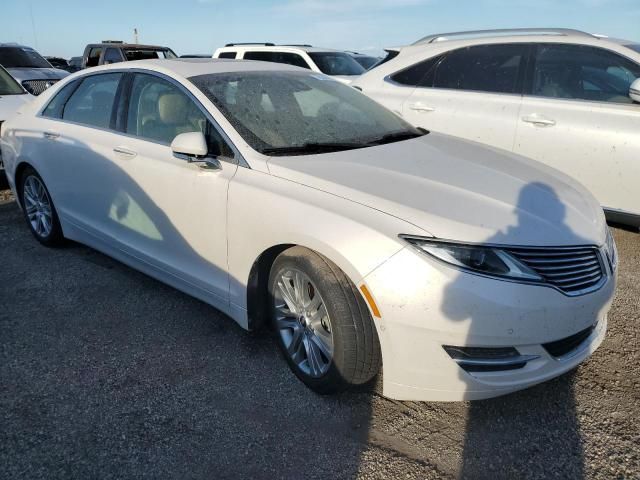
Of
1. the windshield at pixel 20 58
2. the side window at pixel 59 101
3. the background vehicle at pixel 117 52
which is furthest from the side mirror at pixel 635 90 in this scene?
the background vehicle at pixel 117 52

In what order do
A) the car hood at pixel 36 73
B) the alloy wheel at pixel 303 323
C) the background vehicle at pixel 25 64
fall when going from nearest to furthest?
the alloy wheel at pixel 303 323 → the car hood at pixel 36 73 → the background vehicle at pixel 25 64

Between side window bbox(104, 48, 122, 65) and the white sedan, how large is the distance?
1093 centimetres

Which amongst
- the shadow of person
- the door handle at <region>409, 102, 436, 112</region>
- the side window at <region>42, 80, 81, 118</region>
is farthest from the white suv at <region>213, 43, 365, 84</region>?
the shadow of person

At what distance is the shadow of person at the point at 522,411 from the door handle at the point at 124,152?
2.28 metres

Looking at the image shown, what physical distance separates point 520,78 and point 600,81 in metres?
0.65

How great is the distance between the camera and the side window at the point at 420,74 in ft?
18.1

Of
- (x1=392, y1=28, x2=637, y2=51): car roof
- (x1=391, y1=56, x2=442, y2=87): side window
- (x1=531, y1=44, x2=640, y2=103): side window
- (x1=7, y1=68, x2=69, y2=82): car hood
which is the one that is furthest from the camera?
(x1=7, y1=68, x2=69, y2=82): car hood

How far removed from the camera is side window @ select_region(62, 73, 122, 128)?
12.8 ft

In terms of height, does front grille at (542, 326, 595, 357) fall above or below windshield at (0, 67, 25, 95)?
below

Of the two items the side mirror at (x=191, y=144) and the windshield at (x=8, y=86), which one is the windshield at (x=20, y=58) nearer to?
the windshield at (x=8, y=86)

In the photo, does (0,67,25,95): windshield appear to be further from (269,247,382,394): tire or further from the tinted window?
(269,247,382,394): tire

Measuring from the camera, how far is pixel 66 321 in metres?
3.49

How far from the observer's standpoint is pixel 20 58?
12.1m

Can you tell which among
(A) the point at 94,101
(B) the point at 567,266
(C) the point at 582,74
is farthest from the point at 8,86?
(B) the point at 567,266
